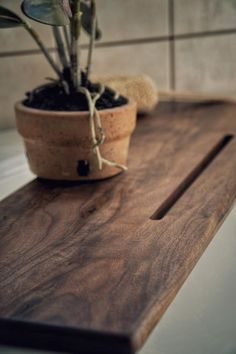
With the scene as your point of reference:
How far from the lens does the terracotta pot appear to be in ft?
3.29

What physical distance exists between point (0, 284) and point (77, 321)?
0.44 ft

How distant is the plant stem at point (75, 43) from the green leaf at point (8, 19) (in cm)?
9

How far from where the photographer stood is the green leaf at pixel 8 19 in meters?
0.99

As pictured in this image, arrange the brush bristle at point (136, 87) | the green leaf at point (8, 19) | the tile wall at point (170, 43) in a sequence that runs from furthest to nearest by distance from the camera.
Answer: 1. the tile wall at point (170, 43)
2. the brush bristle at point (136, 87)
3. the green leaf at point (8, 19)

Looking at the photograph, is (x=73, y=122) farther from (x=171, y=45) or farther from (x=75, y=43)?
(x=171, y=45)

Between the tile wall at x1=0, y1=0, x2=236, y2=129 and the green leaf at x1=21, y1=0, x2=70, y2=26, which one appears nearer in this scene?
the green leaf at x1=21, y1=0, x2=70, y2=26

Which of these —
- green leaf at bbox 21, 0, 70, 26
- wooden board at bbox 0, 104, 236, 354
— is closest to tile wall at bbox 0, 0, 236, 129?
wooden board at bbox 0, 104, 236, 354

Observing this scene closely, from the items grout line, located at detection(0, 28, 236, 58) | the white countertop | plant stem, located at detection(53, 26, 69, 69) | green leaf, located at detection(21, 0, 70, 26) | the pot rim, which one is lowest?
the white countertop

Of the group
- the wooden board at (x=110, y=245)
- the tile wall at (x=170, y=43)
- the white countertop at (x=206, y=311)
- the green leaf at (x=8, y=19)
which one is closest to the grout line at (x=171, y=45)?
the tile wall at (x=170, y=43)

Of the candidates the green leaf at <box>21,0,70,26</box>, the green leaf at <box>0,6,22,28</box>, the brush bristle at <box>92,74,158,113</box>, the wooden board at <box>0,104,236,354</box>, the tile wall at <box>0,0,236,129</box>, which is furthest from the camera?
the tile wall at <box>0,0,236,129</box>

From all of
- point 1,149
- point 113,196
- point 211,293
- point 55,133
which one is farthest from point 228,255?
point 1,149

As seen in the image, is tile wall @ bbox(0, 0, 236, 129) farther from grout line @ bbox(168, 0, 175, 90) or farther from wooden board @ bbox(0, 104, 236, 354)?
wooden board @ bbox(0, 104, 236, 354)

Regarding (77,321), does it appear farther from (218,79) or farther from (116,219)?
(218,79)

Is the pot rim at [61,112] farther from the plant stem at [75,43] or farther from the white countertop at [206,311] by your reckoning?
the white countertop at [206,311]
